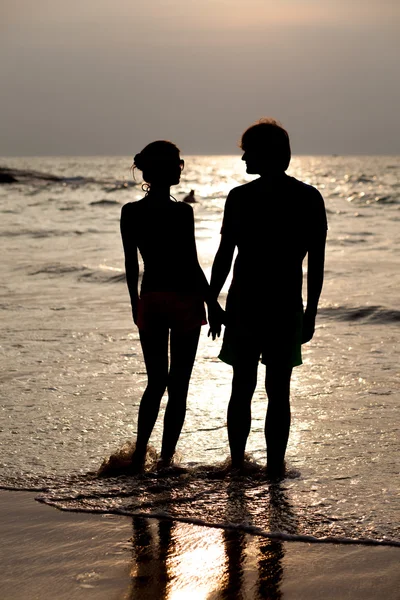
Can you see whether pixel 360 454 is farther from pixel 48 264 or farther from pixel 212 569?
pixel 48 264

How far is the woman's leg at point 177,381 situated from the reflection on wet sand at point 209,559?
675 millimetres

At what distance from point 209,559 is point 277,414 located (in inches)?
44.1

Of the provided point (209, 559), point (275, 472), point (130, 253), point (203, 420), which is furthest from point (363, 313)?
point (209, 559)

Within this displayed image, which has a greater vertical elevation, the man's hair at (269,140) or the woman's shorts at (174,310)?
the man's hair at (269,140)

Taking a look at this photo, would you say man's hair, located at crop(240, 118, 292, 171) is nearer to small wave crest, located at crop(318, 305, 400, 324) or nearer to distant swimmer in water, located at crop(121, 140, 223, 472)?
distant swimmer in water, located at crop(121, 140, 223, 472)

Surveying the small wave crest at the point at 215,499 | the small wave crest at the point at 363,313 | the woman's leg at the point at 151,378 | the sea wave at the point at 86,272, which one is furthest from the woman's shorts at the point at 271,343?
the sea wave at the point at 86,272

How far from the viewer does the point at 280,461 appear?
4.26 m

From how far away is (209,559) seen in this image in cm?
324

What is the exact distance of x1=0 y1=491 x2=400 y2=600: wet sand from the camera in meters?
2.97

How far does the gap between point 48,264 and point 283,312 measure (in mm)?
11983

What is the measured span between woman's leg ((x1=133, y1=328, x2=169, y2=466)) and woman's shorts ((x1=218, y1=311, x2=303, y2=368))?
0.36m

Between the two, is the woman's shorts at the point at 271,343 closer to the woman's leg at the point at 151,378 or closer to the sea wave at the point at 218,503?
the woman's leg at the point at 151,378

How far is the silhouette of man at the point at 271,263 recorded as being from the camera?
3.96 meters

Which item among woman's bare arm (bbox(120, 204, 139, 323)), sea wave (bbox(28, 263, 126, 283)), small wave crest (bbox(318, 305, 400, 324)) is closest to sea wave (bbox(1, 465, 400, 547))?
woman's bare arm (bbox(120, 204, 139, 323))
